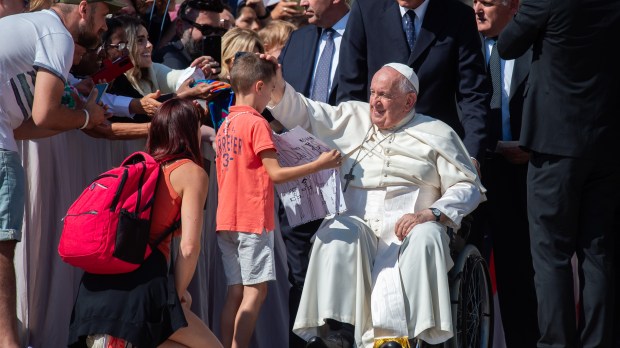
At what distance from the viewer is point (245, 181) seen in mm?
6059

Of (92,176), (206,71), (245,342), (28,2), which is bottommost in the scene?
(245,342)

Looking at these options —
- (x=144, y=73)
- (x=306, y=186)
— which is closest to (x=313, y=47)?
(x=144, y=73)

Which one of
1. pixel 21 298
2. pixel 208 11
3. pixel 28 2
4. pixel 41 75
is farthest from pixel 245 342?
pixel 208 11

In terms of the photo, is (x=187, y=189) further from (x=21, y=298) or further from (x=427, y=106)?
(x=427, y=106)

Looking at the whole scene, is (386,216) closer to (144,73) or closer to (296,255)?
(296,255)

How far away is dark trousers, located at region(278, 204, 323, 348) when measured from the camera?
6.91m

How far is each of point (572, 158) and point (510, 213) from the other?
2.96ft

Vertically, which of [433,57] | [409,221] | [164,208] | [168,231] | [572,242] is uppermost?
[433,57]

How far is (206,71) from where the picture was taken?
693 centimetres

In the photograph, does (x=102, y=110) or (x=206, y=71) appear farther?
(x=206, y=71)

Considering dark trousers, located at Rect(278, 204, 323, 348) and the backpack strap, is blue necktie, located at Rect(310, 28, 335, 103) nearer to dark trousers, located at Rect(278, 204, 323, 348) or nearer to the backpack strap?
dark trousers, located at Rect(278, 204, 323, 348)

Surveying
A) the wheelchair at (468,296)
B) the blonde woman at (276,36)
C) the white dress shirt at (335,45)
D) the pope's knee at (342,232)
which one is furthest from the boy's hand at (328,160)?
the blonde woman at (276,36)

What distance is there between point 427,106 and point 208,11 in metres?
2.06

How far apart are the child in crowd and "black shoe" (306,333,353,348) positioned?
0.52 metres
